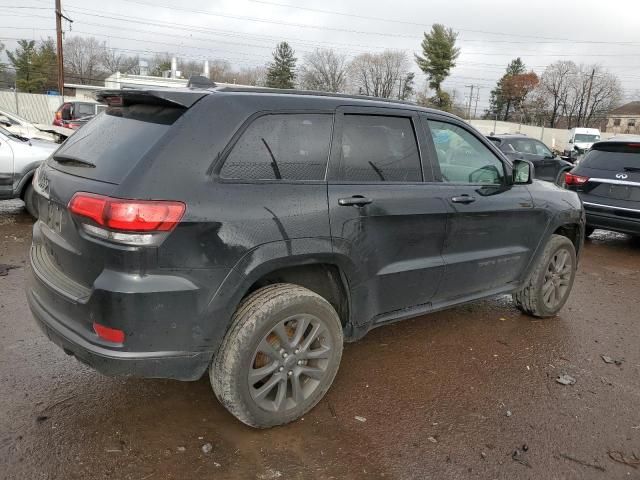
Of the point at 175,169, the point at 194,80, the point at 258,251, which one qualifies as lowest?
the point at 258,251

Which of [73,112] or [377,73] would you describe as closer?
[73,112]

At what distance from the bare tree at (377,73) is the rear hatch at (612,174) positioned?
69.6 m

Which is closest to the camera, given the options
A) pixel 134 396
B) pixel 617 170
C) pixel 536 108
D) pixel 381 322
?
pixel 134 396

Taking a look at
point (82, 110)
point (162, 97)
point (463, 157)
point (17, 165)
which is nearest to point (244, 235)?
point (162, 97)

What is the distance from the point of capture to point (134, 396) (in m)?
3.12

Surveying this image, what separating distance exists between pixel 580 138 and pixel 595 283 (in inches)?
1400

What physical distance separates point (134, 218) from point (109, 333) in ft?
1.80

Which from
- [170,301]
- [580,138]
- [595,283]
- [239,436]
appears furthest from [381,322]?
[580,138]

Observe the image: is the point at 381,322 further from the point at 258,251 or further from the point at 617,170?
the point at 617,170

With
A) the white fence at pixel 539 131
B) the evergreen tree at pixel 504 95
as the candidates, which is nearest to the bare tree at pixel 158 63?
the white fence at pixel 539 131

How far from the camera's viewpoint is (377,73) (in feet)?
255

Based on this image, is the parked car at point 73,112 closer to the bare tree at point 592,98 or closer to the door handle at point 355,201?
the door handle at point 355,201

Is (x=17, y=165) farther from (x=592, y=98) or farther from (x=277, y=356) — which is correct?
(x=592, y=98)

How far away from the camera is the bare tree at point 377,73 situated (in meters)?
76.1
